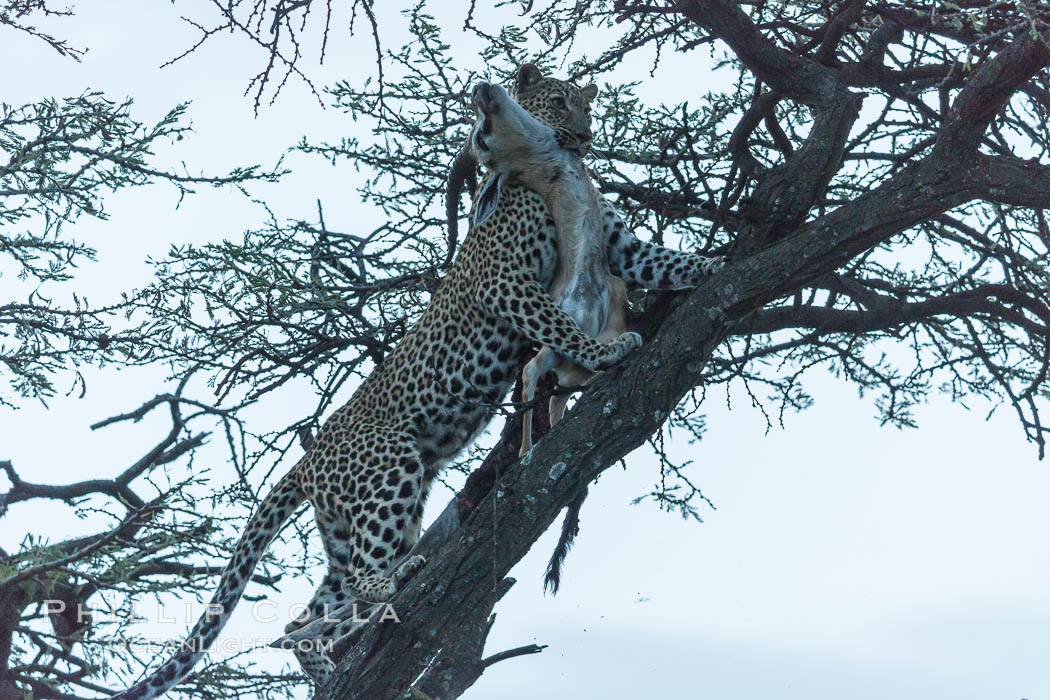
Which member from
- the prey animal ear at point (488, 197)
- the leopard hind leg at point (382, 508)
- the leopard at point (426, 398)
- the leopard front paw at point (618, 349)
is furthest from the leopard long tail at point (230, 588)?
the leopard front paw at point (618, 349)

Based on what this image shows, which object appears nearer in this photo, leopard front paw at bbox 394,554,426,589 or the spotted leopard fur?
leopard front paw at bbox 394,554,426,589

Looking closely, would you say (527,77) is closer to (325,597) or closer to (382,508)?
(382,508)

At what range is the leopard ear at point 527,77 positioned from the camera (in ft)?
23.5

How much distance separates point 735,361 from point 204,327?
3105 millimetres

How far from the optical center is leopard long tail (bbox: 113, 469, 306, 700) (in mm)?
5805

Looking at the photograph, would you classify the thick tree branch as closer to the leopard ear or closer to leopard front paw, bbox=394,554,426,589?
leopard front paw, bbox=394,554,426,589

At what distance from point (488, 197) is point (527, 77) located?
2.73ft

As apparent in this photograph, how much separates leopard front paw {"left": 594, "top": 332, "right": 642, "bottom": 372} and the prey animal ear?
1369 mm

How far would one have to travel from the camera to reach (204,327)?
7.23 metres

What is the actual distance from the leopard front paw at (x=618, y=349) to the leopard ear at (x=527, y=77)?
6.81 feet

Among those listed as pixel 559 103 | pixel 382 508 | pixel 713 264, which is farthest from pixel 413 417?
pixel 559 103

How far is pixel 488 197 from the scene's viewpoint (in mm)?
6887

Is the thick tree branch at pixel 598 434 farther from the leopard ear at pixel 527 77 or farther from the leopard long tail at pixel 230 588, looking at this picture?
the leopard ear at pixel 527 77

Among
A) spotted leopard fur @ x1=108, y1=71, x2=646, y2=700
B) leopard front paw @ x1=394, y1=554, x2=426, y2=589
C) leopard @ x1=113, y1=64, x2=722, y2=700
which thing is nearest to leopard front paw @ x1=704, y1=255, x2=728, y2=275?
leopard @ x1=113, y1=64, x2=722, y2=700
